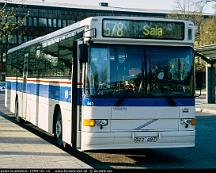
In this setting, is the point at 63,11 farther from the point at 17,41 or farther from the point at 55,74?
the point at 55,74

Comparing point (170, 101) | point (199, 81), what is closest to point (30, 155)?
point (170, 101)

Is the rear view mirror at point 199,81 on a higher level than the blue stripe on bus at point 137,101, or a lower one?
higher

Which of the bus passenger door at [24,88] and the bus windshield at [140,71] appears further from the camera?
the bus passenger door at [24,88]

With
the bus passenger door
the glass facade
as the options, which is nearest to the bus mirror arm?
the bus passenger door

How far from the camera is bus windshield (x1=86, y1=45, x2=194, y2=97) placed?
999 cm

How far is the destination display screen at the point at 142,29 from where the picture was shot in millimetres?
10234

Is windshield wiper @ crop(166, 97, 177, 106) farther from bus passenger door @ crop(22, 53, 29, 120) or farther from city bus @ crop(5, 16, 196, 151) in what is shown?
bus passenger door @ crop(22, 53, 29, 120)

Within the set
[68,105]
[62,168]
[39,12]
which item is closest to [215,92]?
[68,105]

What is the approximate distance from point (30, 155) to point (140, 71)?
286 cm

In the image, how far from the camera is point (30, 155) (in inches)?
391

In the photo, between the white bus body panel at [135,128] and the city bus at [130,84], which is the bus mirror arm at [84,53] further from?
the white bus body panel at [135,128]

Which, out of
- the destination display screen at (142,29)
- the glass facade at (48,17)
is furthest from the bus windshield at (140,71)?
the glass facade at (48,17)

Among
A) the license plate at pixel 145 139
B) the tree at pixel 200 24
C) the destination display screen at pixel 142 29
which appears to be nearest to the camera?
the license plate at pixel 145 139

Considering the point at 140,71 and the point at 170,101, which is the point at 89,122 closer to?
the point at 140,71
